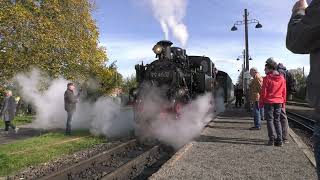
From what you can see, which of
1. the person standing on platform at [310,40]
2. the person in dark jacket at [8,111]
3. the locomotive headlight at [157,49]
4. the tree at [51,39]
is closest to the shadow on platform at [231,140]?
the locomotive headlight at [157,49]

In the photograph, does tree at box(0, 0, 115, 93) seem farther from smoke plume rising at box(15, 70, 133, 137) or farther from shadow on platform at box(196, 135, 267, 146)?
shadow on platform at box(196, 135, 267, 146)

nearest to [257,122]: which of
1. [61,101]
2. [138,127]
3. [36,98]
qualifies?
[138,127]

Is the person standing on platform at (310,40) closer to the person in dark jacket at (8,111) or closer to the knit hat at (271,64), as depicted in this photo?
the knit hat at (271,64)

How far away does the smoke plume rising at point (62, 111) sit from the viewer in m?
17.2

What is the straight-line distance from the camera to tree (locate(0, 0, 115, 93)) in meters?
27.5

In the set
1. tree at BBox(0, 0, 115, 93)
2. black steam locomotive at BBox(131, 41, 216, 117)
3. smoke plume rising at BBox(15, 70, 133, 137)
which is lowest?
smoke plume rising at BBox(15, 70, 133, 137)

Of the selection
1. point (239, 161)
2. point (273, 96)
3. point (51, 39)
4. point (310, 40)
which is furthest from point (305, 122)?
point (310, 40)

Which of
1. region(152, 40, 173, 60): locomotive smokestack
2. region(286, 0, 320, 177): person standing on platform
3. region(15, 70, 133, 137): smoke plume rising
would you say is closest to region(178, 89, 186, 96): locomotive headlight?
region(152, 40, 173, 60): locomotive smokestack

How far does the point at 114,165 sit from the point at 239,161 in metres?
3.05

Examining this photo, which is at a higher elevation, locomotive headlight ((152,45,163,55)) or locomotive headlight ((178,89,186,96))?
locomotive headlight ((152,45,163,55))

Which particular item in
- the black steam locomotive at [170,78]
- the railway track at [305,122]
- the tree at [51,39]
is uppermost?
the tree at [51,39]

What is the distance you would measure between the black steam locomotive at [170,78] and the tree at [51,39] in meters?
13.6

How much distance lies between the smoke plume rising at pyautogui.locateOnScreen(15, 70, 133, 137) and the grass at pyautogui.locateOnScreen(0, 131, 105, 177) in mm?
1564

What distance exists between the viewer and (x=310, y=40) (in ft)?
8.43
